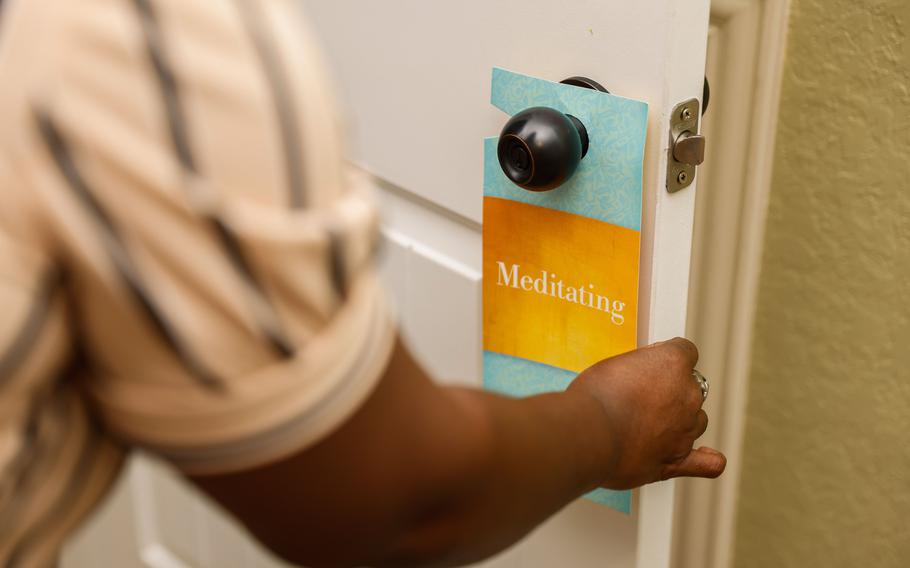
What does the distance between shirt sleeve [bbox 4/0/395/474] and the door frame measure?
572 mm

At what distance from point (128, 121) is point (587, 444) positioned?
30 centimetres

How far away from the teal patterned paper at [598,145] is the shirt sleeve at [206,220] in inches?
12.7

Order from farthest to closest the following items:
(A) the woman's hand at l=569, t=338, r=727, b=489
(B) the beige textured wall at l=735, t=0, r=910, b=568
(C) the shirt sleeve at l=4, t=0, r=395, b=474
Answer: (B) the beige textured wall at l=735, t=0, r=910, b=568 < (A) the woman's hand at l=569, t=338, r=727, b=489 < (C) the shirt sleeve at l=4, t=0, r=395, b=474

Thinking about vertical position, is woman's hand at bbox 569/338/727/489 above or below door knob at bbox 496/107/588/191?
below

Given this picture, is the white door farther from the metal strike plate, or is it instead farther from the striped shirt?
the striped shirt

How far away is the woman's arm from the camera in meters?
0.42

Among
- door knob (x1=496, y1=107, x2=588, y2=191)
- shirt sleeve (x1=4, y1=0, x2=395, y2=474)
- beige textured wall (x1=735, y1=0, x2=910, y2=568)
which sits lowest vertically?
beige textured wall (x1=735, y1=0, x2=910, y2=568)

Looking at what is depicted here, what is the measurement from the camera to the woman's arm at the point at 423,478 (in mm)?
422

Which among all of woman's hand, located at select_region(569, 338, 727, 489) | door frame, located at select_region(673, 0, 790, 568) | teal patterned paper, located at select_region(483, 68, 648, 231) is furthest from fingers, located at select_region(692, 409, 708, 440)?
door frame, located at select_region(673, 0, 790, 568)

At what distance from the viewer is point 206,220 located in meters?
0.36

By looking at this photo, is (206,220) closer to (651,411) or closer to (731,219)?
(651,411)

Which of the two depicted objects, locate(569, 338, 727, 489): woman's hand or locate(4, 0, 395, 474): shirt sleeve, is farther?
locate(569, 338, 727, 489): woman's hand

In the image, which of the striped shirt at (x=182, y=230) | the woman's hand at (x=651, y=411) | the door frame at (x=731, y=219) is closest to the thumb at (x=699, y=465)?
the woman's hand at (x=651, y=411)

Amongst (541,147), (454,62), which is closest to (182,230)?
(541,147)
